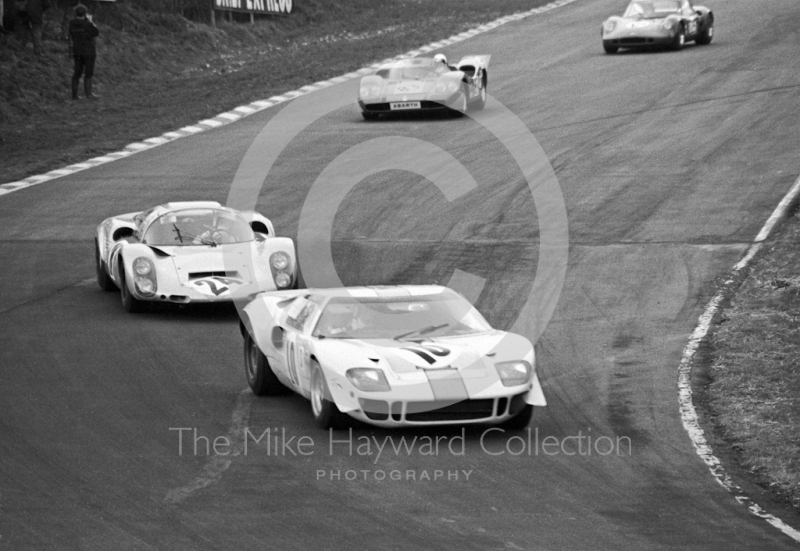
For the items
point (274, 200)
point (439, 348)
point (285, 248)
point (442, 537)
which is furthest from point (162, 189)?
point (442, 537)

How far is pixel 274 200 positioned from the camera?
18906mm

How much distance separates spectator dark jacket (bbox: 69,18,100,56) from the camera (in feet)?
81.7

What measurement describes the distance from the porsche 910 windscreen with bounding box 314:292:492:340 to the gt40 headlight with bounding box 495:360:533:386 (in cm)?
60

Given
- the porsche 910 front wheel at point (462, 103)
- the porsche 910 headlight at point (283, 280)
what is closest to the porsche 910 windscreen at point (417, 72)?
the porsche 910 front wheel at point (462, 103)

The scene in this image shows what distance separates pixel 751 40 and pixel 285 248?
1895 cm

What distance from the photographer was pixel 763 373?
10.6 meters

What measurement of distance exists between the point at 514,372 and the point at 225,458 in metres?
2.03

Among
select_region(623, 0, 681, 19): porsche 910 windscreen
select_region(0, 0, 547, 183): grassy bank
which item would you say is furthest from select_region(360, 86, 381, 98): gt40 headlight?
select_region(623, 0, 681, 19): porsche 910 windscreen

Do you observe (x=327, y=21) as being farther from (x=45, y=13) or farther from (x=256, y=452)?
(x=256, y=452)

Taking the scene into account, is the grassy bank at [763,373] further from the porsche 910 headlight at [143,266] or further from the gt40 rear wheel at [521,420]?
the porsche 910 headlight at [143,266]

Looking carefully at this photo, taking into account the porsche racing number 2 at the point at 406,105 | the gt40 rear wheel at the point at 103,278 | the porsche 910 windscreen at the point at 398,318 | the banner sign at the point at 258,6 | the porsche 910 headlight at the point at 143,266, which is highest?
the banner sign at the point at 258,6

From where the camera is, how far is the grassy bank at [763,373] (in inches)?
330

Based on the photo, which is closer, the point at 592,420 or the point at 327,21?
the point at 592,420

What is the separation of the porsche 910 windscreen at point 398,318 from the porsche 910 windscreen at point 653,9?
2114cm
